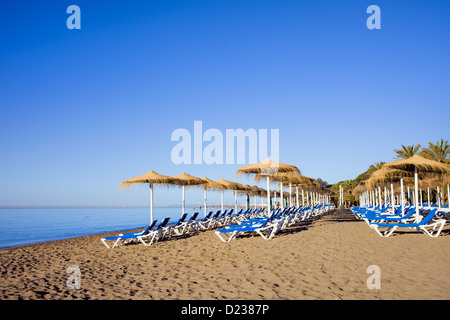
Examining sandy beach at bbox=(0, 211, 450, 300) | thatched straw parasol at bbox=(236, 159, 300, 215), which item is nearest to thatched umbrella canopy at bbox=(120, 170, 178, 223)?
thatched straw parasol at bbox=(236, 159, 300, 215)

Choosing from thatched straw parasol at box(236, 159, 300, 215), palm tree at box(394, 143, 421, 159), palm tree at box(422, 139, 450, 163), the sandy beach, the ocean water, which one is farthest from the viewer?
palm tree at box(394, 143, 421, 159)

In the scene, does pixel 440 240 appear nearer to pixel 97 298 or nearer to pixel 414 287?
pixel 414 287

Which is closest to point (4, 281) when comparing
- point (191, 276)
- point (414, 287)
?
point (191, 276)

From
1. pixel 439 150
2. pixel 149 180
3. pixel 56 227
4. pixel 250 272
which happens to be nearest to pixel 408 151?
pixel 439 150

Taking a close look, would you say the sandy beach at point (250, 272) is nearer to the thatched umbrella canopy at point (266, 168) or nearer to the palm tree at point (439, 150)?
the thatched umbrella canopy at point (266, 168)

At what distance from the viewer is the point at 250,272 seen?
4.65 m

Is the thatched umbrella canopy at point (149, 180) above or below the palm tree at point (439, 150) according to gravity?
below

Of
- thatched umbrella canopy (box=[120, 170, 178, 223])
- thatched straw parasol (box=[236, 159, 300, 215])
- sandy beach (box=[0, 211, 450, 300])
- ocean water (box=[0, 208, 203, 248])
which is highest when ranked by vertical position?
thatched straw parasol (box=[236, 159, 300, 215])

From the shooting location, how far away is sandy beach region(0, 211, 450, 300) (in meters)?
3.65

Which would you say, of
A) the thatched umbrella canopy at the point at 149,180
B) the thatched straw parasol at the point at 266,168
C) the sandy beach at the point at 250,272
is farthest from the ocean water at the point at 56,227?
the thatched straw parasol at the point at 266,168

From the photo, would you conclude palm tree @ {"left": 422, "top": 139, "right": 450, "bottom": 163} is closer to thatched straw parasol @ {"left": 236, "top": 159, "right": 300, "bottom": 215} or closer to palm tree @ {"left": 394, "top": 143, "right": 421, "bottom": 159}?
palm tree @ {"left": 394, "top": 143, "right": 421, "bottom": 159}

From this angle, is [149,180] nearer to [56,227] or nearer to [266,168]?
[266,168]

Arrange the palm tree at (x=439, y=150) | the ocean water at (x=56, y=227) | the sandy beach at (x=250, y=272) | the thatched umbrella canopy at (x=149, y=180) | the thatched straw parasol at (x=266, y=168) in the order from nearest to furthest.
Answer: the sandy beach at (x=250, y=272) → the thatched straw parasol at (x=266, y=168) → the thatched umbrella canopy at (x=149, y=180) → the ocean water at (x=56, y=227) → the palm tree at (x=439, y=150)

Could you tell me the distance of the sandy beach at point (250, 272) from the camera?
3.65m
